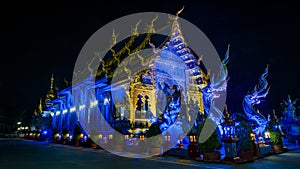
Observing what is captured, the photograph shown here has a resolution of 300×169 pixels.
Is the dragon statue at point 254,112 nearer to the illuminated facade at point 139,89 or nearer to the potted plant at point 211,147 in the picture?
the illuminated facade at point 139,89

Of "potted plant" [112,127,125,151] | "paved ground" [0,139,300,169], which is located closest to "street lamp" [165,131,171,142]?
"paved ground" [0,139,300,169]

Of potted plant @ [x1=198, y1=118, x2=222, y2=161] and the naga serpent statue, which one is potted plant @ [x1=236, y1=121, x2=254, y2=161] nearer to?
potted plant @ [x1=198, y1=118, x2=222, y2=161]

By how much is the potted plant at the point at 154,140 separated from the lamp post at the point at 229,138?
15.1 feet

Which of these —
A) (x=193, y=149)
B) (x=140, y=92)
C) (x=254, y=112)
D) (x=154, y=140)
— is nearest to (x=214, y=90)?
(x=254, y=112)

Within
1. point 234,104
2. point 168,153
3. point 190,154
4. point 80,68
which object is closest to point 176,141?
point 168,153

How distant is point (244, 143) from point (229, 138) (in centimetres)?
102

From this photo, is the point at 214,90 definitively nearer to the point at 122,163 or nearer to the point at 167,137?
the point at 167,137

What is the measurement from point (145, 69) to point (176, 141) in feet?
46.3

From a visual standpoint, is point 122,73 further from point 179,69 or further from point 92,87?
point 179,69

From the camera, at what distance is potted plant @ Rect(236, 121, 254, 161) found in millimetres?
12141

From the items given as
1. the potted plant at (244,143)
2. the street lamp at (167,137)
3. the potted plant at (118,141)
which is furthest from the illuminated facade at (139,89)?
the potted plant at (244,143)

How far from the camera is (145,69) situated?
1113 inches

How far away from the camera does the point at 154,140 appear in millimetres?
15891

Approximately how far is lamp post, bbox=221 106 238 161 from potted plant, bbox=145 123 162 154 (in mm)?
4600
